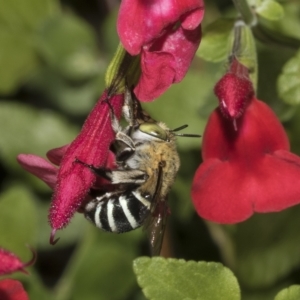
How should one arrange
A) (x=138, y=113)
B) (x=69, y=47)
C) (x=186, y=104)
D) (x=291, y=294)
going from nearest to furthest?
(x=291, y=294) < (x=138, y=113) < (x=186, y=104) < (x=69, y=47)

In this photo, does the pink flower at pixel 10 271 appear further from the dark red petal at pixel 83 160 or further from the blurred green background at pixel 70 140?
the blurred green background at pixel 70 140

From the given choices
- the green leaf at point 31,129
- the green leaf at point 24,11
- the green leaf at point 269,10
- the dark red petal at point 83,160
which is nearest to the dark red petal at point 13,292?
the dark red petal at point 83,160

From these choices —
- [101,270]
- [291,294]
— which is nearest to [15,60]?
[101,270]

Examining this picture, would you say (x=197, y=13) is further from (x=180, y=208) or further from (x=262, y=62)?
(x=180, y=208)

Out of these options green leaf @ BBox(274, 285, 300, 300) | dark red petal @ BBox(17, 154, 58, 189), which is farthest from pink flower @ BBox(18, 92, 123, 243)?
green leaf @ BBox(274, 285, 300, 300)

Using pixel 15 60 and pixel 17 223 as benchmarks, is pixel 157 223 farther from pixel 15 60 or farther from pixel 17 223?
pixel 15 60

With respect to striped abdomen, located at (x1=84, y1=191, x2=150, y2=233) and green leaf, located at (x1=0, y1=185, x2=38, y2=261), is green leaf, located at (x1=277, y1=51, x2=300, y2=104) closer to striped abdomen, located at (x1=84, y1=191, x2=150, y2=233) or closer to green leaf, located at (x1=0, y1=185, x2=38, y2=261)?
striped abdomen, located at (x1=84, y1=191, x2=150, y2=233)
